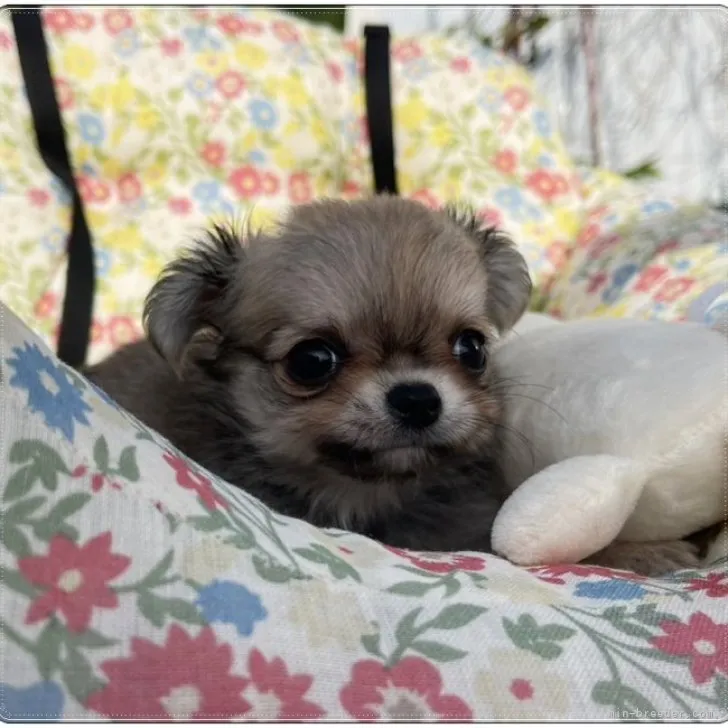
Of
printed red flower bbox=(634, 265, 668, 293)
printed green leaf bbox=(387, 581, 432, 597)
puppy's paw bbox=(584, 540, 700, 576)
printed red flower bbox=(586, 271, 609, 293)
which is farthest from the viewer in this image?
printed red flower bbox=(586, 271, 609, 293)

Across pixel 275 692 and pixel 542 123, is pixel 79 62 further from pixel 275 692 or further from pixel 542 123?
pixel 275 692

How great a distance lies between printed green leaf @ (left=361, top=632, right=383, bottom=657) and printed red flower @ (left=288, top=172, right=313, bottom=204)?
252 cm

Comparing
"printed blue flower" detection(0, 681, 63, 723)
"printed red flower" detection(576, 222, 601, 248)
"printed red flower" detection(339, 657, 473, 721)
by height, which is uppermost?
"printed red flower" detection(576, 222, 601, 248)

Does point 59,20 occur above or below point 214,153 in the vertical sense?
above

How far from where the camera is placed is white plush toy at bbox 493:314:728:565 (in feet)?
4.43

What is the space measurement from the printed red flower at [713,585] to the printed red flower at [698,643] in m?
0.10

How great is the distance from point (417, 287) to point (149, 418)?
2.80ft

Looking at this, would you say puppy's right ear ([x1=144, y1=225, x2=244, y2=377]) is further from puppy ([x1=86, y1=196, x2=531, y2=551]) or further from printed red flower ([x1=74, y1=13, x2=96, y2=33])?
printed red flower ([x1=74, y1=13, x2=96, y2=33])

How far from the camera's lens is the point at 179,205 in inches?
121

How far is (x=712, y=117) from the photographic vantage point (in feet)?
13.8

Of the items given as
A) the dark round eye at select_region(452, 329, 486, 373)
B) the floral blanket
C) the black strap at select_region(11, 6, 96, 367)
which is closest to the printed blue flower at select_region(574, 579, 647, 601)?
the floral blanket

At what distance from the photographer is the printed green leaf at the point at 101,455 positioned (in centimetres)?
95

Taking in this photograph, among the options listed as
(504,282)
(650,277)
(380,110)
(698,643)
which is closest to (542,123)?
(380,110)

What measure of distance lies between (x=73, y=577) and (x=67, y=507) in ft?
0.30
